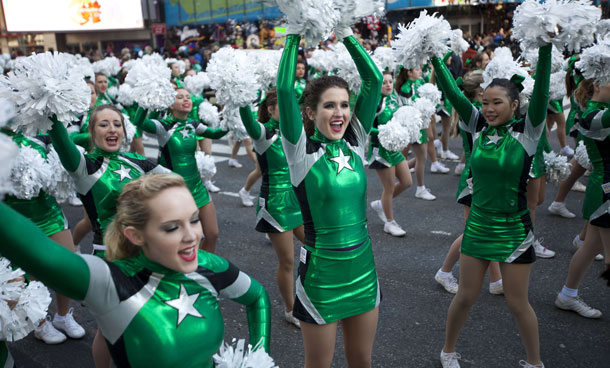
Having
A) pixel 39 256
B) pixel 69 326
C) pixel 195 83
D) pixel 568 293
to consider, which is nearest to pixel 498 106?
pixel 568 293

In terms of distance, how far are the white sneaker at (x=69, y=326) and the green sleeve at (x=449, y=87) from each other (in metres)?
3.01

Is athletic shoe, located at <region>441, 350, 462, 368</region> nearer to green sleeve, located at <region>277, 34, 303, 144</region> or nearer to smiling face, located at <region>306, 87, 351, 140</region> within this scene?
smiling face, located at <region>306, 87, 351, 140</region>

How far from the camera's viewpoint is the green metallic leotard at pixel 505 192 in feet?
9.91

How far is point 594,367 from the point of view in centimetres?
326

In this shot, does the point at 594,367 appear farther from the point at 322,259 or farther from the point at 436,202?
the point at 436,202

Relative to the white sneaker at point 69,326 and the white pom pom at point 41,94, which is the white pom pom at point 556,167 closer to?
the white pom pom at point 41,94

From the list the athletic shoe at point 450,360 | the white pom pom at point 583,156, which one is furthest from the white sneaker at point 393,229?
the athletic shoe at point 450,360

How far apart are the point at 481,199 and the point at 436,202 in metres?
3.84

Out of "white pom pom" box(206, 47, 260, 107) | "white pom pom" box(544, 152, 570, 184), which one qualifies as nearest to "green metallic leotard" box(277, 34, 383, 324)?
"white pom pom" box(206, 47, 260, 107)

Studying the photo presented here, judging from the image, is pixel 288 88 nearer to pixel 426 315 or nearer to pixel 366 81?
pixel 366 81

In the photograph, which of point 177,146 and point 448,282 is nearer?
point 448,282

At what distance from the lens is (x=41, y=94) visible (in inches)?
103

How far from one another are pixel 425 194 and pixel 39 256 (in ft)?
20.1

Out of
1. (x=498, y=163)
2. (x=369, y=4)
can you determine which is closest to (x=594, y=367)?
(x=498, y=163)
